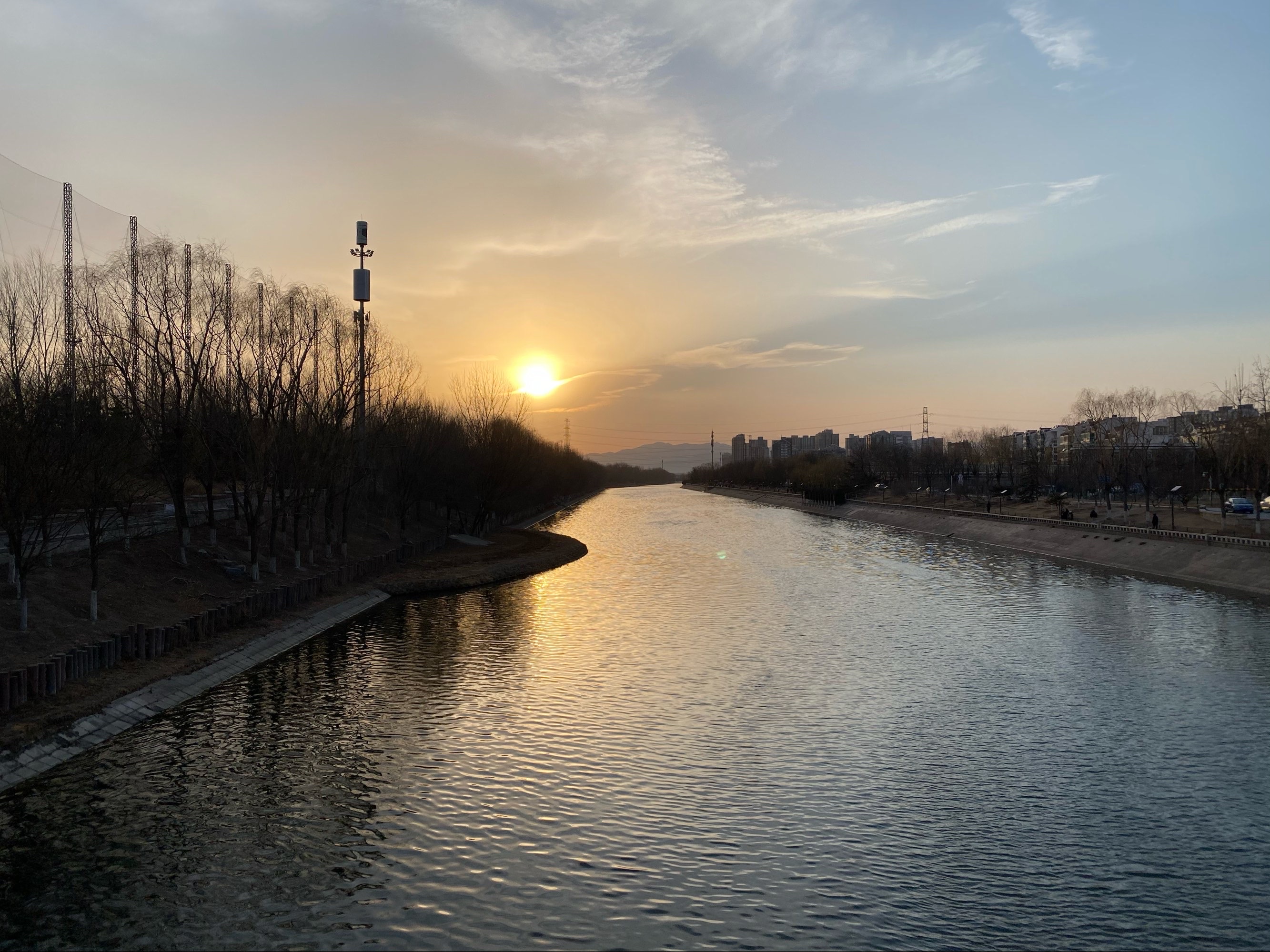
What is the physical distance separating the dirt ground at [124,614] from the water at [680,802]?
4.56 feet

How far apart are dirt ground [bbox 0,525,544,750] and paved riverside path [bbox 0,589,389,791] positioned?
0.66ft

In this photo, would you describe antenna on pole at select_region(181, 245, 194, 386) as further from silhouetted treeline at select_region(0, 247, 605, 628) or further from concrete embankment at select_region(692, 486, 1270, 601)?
concrete embankment at select_region(692, 486, 1270, 601)

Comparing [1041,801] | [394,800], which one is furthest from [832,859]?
[394,800]

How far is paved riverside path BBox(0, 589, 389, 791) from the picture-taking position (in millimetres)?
16281

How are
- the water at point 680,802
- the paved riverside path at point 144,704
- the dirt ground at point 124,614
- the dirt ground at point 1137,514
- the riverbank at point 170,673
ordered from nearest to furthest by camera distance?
the water at point 680,802 → the paved riverside path at point 144,704 → the riverbank at point 170,673 → the dirt ground at point 124,614 → the dirt ground at point 1137,514

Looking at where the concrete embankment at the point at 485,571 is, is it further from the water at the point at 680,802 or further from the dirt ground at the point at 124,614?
the water at the point at 680,802

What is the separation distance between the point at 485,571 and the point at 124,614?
949 inches

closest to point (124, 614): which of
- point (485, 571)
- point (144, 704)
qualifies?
point (144, 704)

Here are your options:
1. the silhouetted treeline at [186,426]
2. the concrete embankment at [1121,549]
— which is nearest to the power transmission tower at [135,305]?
the silhouetted treeline at [186,426]

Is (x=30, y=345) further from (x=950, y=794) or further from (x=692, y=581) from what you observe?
(x=692, y=581)

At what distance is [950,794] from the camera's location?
15.7 metres

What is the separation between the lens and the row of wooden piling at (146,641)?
18.3 m

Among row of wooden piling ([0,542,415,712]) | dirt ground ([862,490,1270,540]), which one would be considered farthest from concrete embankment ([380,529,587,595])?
dirt ground ([862,490,1270,540])

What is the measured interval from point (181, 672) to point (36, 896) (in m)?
11.5
